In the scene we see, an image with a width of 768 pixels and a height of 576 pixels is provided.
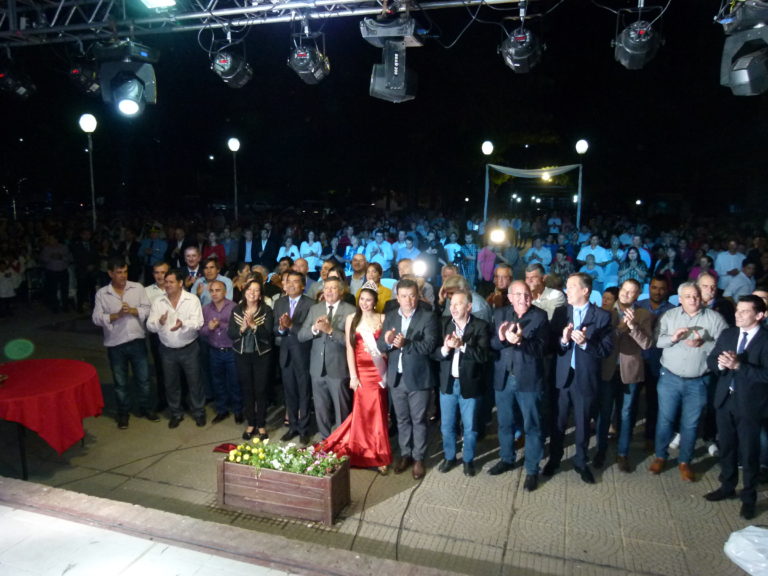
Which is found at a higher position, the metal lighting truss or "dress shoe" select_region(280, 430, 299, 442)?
the metal lighting truss

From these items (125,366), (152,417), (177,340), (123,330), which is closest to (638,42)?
(177,340)

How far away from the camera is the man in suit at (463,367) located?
4.94m

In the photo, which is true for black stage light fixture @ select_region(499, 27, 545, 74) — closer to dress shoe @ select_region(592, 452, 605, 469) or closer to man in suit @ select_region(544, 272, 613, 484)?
man in suit @ select_region(544, 272, 613, 484)

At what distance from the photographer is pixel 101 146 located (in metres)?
29.1

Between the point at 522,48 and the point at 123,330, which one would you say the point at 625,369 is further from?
the point at 123,330

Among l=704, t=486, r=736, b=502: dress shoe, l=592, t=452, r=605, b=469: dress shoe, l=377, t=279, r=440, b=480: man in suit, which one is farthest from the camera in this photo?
l=592, t=452, r=605, b=469: dress shoe

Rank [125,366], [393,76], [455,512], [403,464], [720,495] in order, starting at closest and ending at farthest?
[455,512], [720,495], [403,464], [125,366], [393,76]

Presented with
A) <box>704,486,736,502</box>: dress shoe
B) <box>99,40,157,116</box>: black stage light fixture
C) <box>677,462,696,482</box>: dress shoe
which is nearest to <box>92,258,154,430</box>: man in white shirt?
<box>99,40,157,116</box>: black stage light fixture

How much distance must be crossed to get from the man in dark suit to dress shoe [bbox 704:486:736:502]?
130 mm

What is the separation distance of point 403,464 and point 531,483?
3.71 ft

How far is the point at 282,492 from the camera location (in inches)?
176

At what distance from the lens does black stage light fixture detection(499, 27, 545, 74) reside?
657 cm

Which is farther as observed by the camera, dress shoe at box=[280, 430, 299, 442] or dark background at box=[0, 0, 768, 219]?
dark background at box=[0, 0, 768, 219]

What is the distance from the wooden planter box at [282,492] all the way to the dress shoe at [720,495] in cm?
297
